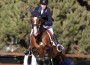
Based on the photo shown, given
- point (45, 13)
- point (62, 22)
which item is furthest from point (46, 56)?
point (62, 22)

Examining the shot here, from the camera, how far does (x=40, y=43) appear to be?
581 centimetres

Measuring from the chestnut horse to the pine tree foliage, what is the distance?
12.5 feet

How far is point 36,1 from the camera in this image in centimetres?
1023

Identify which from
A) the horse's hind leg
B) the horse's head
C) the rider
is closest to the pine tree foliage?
the rider

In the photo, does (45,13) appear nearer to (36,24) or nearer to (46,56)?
(36,24)

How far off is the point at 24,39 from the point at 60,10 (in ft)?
4.69

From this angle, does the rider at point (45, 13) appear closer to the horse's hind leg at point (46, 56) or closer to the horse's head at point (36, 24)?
the horse's head at point (36, 24)

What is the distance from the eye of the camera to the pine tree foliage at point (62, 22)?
980 cm

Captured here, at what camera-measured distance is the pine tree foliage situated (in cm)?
980

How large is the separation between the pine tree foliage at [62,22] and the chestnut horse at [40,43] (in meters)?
3.82

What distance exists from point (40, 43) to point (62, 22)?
14.7 ft

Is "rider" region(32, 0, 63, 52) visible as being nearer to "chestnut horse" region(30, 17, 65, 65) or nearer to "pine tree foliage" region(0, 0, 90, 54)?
"chestnut horse" region(30, 17, 65, 65)

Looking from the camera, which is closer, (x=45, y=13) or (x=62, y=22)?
(x=45, y=13)

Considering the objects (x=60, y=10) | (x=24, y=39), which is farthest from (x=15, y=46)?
(x=60, y=10)
